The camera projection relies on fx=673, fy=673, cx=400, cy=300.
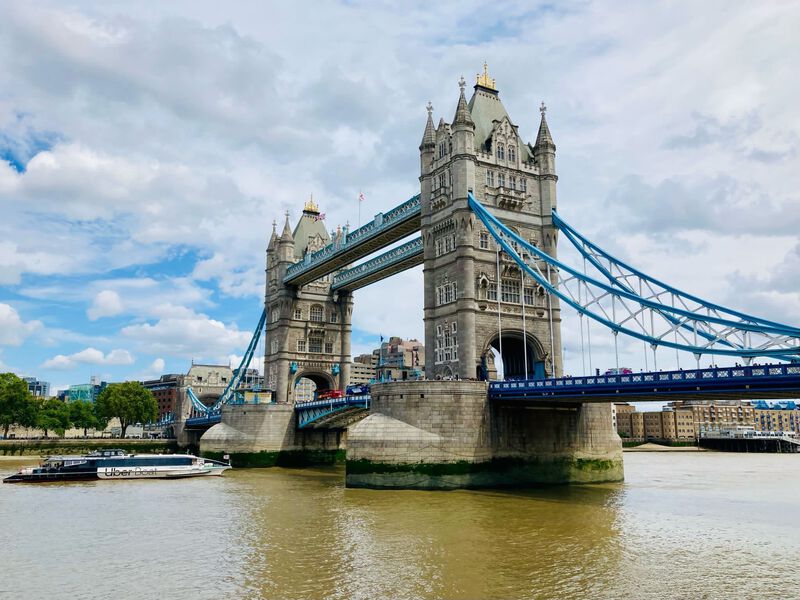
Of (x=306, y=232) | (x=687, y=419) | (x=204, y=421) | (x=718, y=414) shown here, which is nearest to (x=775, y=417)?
(x=718, y=414)

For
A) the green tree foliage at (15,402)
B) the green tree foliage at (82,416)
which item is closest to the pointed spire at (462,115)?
the green tree foliage at (15,402)

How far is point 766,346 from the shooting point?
32.5m

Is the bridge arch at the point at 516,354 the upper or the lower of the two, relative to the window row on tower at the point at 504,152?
lower

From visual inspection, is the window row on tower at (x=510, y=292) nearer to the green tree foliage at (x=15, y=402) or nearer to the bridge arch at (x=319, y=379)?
the bridge arch at (x=319, y=379)

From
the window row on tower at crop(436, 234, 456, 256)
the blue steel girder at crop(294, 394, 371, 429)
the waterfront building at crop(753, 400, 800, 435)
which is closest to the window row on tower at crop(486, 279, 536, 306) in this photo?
the window row on tower at crop(436, 234, 456, 256)

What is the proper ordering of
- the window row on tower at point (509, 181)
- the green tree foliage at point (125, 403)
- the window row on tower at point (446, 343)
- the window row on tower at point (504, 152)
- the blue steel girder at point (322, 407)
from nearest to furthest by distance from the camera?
the window row on tower at point (446, 343), the window row on tower at point (509, 181), the window row on tower at point (504, 152), the blue steel girder at point (322, 407), the green tree foliage at point (125, 403)

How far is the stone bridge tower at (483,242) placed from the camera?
48469mm

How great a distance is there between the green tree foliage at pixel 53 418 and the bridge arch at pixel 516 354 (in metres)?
73.5

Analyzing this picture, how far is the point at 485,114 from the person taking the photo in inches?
2099

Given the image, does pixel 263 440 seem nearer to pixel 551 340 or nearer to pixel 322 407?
pixel 322 407

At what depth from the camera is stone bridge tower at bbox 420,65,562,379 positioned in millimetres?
48469

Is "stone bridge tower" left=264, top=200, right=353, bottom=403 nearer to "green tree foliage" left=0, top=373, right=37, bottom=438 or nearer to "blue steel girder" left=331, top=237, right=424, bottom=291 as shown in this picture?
"blue steel girder" left=331, top=237, right=424, bottom=291

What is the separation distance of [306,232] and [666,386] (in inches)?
2199

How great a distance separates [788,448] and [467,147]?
104 meters
